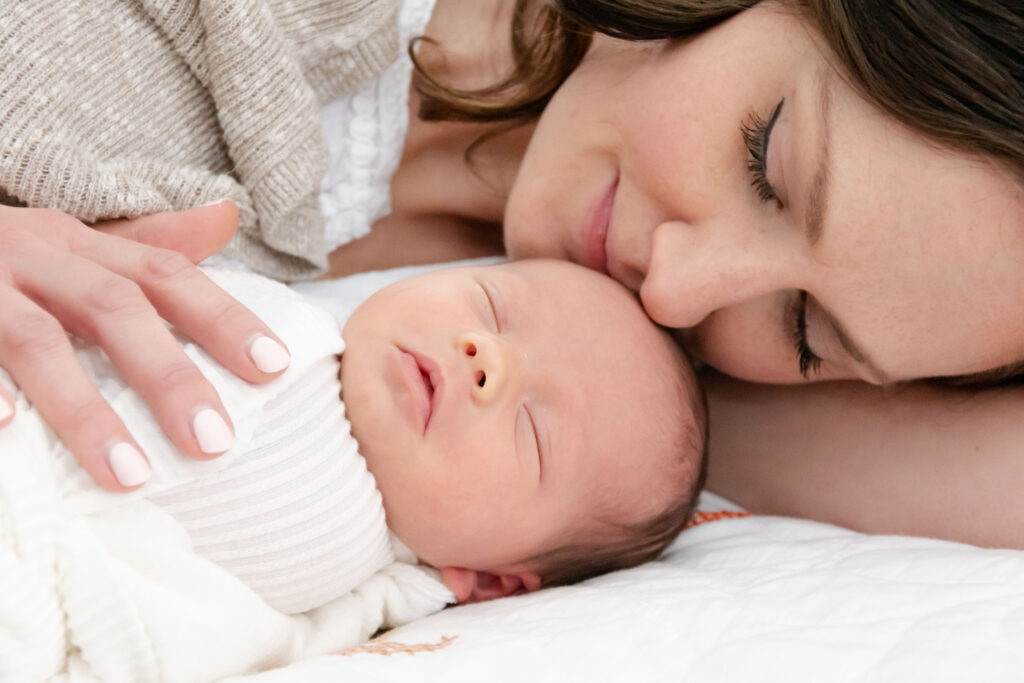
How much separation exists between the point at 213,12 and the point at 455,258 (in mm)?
759

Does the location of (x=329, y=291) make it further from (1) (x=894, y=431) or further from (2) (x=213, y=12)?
(1) (x=894, y=431)

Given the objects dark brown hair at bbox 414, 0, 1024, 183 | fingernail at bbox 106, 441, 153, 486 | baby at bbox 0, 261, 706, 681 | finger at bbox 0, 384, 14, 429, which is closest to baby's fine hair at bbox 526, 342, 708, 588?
baby at bbox 0, 261, 706, 681

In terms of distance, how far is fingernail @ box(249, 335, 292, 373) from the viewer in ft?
2.99

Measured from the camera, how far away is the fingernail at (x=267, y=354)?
2.99 ft

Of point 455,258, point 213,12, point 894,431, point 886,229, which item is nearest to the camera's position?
point 886,229

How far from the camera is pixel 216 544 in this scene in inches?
37.0

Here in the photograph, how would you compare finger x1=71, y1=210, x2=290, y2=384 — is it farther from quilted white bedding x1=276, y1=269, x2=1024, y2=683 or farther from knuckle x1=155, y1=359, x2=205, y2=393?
quilted white bedding x1=276, y1=269, x2=1024, y2=683

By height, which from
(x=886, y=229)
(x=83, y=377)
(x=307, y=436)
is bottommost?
(x=307, y=436)

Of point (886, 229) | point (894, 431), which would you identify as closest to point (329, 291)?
point (886, 229)

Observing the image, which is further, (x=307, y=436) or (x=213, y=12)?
(x=213, y=12)

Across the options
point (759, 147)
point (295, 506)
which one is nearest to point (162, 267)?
point (295, 506)

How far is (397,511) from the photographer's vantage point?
3.73 feet

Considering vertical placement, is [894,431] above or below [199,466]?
below

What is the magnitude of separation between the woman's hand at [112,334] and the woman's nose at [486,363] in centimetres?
26
